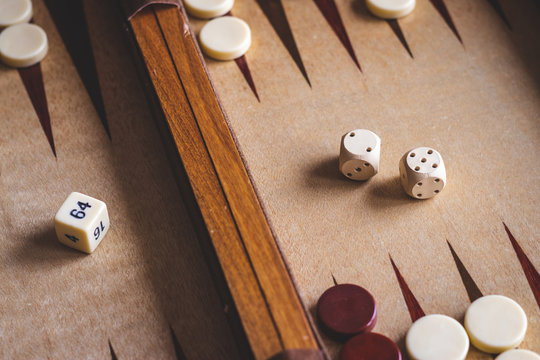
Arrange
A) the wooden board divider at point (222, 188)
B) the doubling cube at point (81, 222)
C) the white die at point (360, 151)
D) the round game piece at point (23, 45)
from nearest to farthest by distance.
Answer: the wooden board divider at point (222, 188), the doubling cube at point (81, 222), the white die at point (360, 151), the round game piece at point (23, 45)

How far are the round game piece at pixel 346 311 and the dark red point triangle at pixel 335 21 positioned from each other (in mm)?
838

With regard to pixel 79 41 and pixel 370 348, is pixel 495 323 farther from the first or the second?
pixel 79 41

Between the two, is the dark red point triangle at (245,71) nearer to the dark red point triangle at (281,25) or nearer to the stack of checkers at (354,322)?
the dark red point triangle at (281,25)

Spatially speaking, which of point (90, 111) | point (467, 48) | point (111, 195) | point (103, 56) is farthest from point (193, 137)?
point (467, 48)

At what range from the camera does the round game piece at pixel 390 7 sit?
229 cm

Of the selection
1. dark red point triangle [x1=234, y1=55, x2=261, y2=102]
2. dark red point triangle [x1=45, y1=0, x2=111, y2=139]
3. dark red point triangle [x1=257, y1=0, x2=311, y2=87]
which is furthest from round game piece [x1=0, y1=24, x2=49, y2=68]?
dark red point triangle [x1=257, y1=0, x2=311, y2=87]

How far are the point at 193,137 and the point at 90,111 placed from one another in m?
0.46

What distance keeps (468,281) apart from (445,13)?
1.03 meters

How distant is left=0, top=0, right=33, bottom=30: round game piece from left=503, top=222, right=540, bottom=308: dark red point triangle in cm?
166

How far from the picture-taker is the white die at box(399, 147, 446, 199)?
179cm

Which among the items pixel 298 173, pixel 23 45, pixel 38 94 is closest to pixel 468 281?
pixel 298 173

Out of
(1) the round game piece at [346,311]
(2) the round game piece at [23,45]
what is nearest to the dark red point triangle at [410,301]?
(1) the round game piece at [346,311]

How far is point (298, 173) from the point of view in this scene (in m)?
1.95

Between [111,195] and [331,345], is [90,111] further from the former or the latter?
[331,345]
